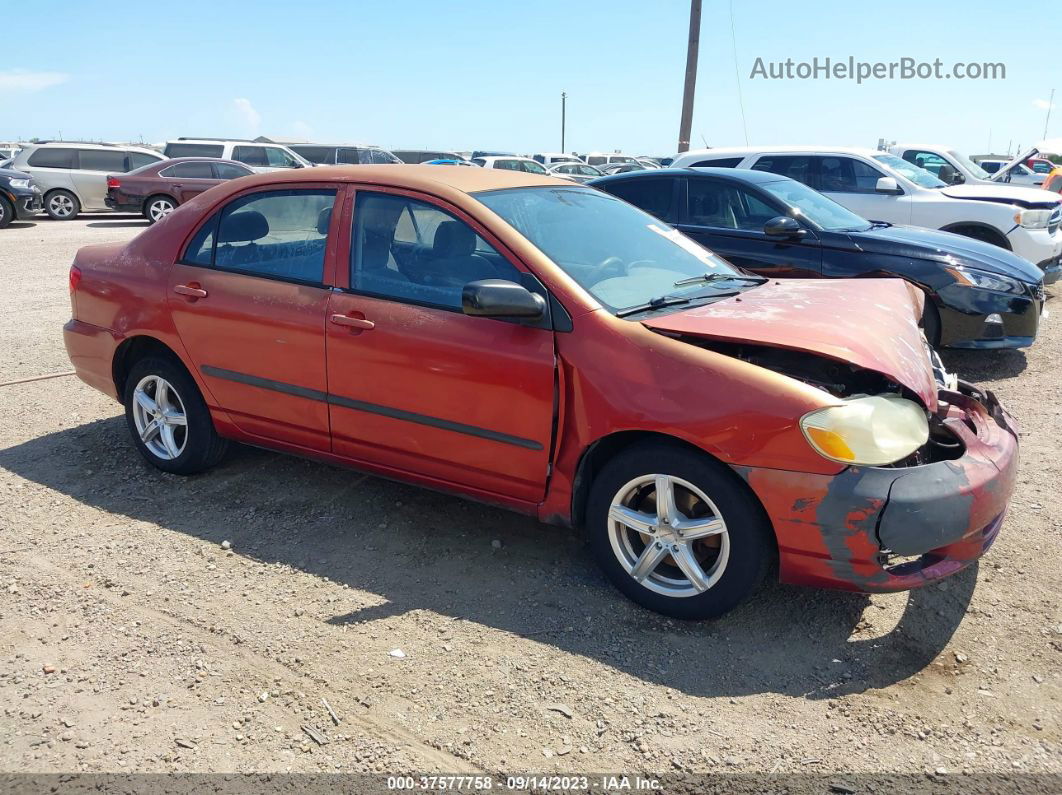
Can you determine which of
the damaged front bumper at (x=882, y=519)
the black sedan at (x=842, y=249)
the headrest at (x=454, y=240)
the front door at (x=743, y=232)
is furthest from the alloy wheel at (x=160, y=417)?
the front door at (x=743, y=232)

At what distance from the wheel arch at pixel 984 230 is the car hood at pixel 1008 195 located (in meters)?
0.44

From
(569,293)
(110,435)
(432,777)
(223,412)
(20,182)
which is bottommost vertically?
(432,777)

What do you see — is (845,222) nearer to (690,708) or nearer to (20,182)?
(690,708)

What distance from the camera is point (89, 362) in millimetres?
4891

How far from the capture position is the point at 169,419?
15.2ft

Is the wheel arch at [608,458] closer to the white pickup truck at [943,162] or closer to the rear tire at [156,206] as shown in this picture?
the white pickup truck at [943,162]

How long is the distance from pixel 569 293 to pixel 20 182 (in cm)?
1883

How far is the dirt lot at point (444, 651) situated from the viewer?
8.64 ft

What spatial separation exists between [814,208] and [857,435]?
4979 millimetres

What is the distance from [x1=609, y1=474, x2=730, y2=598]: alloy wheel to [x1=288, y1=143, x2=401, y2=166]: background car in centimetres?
2103

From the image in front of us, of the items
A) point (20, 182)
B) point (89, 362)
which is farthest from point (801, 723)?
point (20, 182)

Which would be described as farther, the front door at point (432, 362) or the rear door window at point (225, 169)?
the rear door window at point (225, 169)

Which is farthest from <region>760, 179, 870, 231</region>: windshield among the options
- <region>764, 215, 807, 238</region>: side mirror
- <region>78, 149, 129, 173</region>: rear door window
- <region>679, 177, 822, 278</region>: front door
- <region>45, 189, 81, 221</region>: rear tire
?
<region>45, 189, 81, 221</region>: rear tire

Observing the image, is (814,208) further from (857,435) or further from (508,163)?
(508,163)
